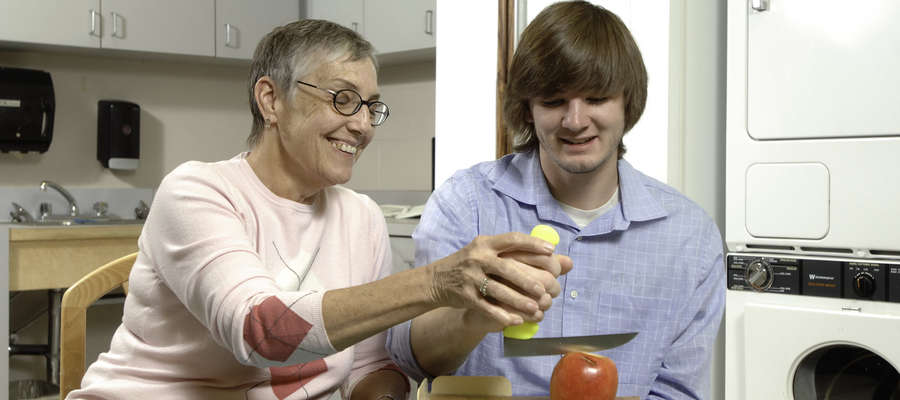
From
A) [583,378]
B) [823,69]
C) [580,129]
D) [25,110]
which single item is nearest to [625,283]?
[580,129]

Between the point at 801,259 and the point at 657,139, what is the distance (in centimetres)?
40

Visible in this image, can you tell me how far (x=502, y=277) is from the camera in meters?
0.80

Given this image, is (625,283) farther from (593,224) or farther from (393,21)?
(393,21)

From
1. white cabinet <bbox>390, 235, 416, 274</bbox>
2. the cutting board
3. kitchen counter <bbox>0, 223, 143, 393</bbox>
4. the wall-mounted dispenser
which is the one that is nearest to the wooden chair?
the cutting board

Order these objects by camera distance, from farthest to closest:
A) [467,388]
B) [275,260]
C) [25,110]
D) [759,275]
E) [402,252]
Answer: [25,110]
[402,252]
[759,275]
[275,260]
[467,388]

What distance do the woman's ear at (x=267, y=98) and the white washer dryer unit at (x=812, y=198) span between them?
42.8 inches

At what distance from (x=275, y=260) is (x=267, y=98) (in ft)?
0.80

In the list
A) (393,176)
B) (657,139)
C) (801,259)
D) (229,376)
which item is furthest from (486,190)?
(393,176)

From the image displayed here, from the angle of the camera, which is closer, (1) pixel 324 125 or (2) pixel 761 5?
(1) pixel 324 125

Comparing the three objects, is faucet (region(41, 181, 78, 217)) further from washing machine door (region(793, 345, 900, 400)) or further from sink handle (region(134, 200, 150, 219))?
washing machine door (region(793, 345, 900, 400))

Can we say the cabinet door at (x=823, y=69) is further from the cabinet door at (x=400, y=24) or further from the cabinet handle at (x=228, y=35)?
the cabinet handle at (x=228, y=35)

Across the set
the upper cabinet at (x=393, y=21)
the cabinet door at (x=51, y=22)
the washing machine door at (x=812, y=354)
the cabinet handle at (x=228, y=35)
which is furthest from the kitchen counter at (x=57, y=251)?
the washing machine door at (x=812, y=354)

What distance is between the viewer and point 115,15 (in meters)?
3.49

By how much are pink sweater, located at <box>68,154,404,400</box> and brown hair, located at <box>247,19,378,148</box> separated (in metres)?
0.14
